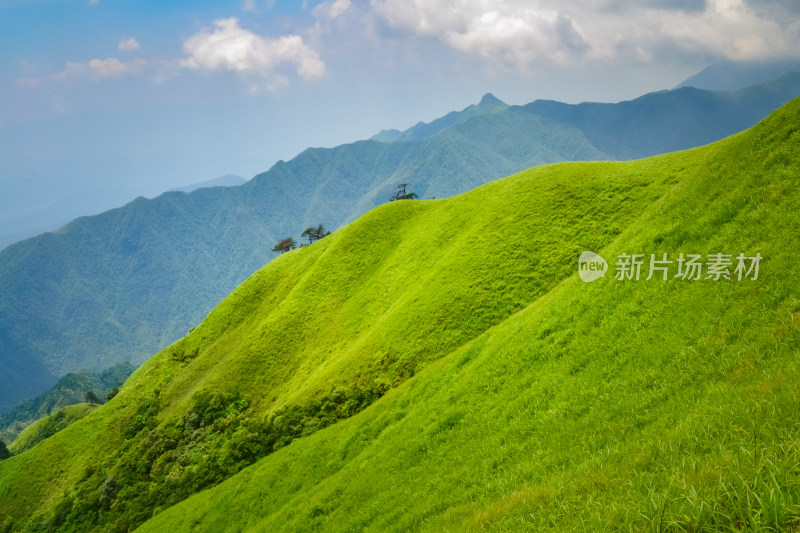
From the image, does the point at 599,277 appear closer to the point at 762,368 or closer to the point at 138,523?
the point at 762,368

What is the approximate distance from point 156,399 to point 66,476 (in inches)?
679

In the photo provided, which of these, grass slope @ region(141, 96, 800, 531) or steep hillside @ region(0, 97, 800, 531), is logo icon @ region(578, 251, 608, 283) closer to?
steep hillside @ region(0, 97, 800, 531)

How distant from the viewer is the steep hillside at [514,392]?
8.79 m

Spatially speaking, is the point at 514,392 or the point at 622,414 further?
the point at 514,392

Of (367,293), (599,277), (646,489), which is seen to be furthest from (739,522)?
(367,293)

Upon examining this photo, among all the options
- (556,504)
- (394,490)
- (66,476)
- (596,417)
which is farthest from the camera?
(66,476)

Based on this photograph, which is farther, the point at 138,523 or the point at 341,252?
the point at 341,252

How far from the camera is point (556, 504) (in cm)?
881

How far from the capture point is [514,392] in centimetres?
1855

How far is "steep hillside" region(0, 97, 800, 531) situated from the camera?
28.8 feet
